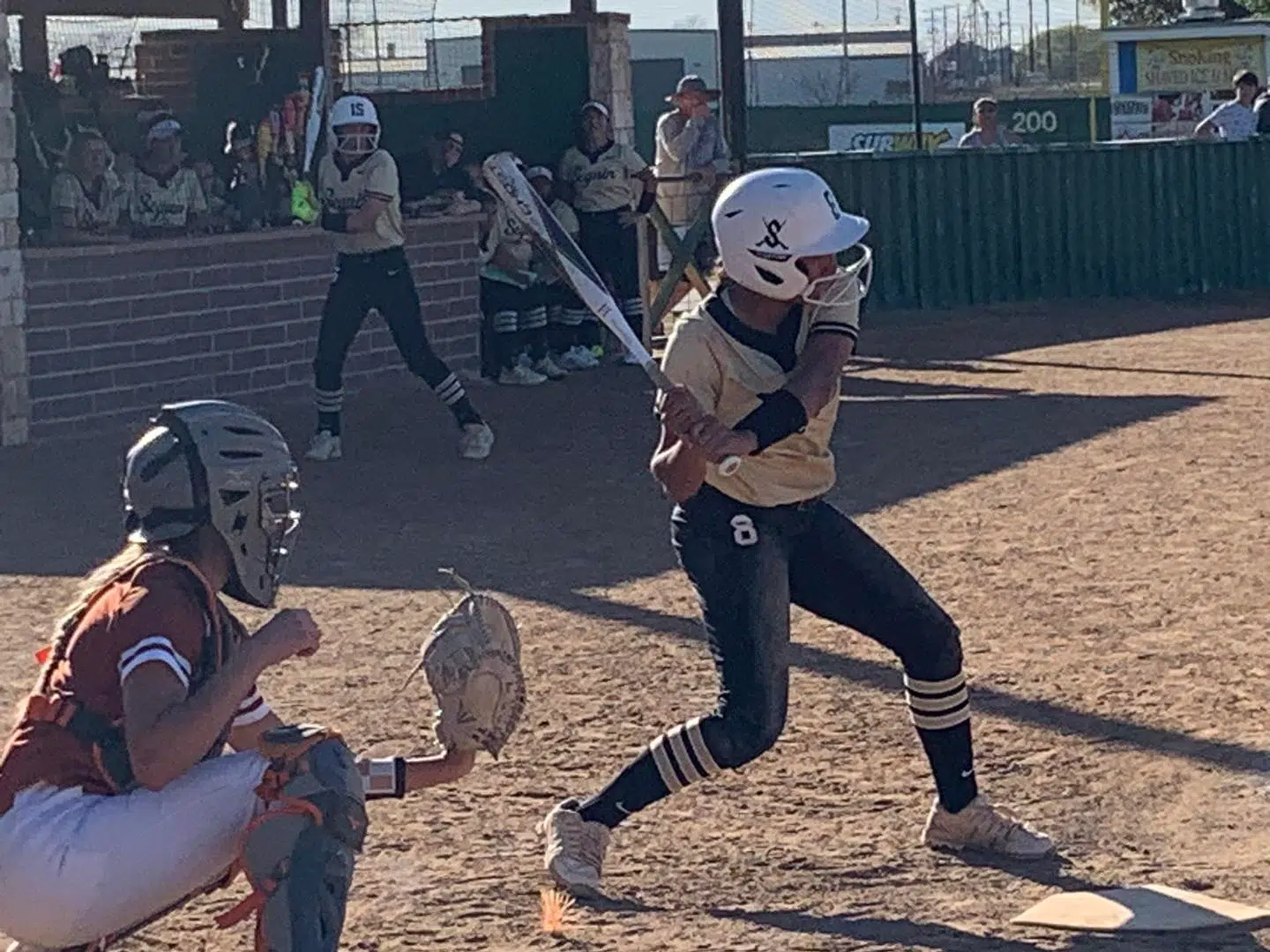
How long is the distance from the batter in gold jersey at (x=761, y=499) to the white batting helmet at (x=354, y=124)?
7.36 meters

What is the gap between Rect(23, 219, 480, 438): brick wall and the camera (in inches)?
564

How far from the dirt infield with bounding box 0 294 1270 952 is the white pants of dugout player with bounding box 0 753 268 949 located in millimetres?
1313

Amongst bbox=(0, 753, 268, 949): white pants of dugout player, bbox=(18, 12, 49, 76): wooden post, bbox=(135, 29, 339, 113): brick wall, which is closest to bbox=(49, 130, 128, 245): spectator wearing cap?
bbox=(18, 12, 49, 76): wooden post

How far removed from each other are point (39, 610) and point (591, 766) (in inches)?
131

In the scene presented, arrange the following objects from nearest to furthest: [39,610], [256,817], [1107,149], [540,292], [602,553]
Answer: [256,817], [39,610], [602,553], [540,292], [1107,149]

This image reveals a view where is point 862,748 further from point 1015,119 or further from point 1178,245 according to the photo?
point 1015,119

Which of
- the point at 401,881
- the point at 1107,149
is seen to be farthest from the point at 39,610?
the point at 1107,149

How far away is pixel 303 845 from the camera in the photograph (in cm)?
393

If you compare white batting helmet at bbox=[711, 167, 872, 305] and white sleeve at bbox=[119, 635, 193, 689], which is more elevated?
white batting helmet at bbox=[711, 167, 872, 305]

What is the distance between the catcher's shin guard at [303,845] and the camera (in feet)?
12.7

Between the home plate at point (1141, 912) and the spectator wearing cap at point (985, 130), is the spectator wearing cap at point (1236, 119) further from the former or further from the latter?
the home plate at point (1141, 912)

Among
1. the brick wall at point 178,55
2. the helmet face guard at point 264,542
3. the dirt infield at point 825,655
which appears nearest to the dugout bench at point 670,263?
the dirt infield at point 825,655

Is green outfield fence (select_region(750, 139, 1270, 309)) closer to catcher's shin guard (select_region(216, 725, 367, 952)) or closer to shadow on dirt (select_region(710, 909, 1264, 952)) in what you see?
shadow on dirt (select_region(710, 909, 1264, 952))

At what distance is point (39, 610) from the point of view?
931cm
